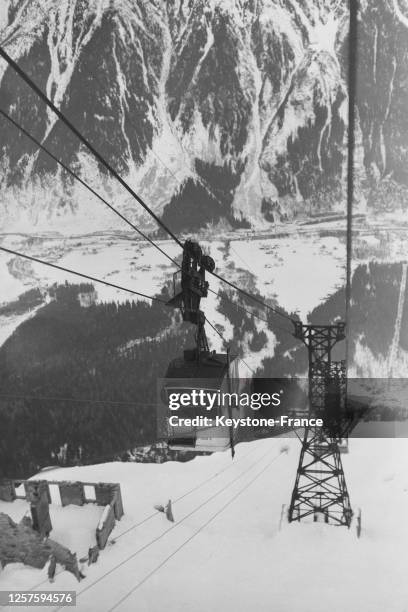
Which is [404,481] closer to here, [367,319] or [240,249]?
[367,319]

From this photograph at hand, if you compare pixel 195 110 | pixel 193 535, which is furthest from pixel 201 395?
pixel 195 110

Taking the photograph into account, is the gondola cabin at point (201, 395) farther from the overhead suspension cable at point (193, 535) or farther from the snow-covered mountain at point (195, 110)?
the snow-covered mountain at point (195, 110)

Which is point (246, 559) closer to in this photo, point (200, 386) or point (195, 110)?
point (200, 386)

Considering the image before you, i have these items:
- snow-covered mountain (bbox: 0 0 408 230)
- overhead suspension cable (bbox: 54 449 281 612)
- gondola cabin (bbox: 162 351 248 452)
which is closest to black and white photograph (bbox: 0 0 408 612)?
gondola cabin (bbox: 162 351 248 452)

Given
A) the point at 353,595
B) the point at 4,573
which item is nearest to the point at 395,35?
the point at 353,595

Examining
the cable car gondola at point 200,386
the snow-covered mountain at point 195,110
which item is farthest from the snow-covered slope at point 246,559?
the snow-covered mountain at point 195,110

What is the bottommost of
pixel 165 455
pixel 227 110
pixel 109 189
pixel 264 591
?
pixel 165 455

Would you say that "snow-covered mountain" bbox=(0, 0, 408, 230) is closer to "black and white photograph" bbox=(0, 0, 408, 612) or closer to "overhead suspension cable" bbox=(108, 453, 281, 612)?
"black and white photograph" bbox=(0, 0, 408, 612)
